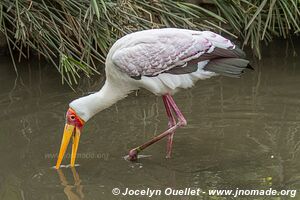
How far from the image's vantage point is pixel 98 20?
6.64 metres

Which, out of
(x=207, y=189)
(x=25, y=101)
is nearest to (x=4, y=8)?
(x=25, y=101)

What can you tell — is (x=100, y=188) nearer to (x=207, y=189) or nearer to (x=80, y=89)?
(x=207, y=189)

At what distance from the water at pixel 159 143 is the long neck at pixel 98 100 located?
414mm

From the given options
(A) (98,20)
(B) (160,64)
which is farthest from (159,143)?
(A) (98,20)

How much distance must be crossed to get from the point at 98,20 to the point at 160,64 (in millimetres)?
1723

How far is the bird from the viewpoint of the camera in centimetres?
509

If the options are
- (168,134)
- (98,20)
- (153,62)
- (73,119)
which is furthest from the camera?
(98,20)

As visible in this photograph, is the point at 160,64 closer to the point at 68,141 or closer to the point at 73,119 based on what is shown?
the point at 73,119

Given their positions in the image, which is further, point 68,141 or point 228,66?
point 68,141

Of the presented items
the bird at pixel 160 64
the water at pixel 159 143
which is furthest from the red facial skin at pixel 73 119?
the water at pixel 159 143

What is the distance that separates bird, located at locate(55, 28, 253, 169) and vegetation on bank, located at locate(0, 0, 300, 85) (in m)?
1.08

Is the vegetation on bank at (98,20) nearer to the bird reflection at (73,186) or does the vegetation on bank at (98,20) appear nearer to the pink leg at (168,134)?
the pink leg at (168,134)

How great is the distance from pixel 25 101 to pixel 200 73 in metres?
2.35

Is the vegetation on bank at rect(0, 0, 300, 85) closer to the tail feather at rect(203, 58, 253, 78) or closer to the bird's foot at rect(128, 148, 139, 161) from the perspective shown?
the bird's foot at rect(128, 148, 139, 161)
